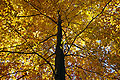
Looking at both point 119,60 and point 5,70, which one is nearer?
point 119,60

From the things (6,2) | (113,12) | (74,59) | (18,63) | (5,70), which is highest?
(6,2)

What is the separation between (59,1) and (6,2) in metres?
2.73

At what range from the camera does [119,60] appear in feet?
15.6

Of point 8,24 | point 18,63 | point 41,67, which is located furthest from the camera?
point 41,67

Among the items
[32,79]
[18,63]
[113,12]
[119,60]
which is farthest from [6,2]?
[119,60]

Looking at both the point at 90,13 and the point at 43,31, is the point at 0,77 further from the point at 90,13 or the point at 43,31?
the point at 90,13

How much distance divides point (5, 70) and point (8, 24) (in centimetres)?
235

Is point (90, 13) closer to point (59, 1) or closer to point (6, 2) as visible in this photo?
point (59, 1)

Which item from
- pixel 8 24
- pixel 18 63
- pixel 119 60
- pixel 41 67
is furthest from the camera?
pixel 41 67

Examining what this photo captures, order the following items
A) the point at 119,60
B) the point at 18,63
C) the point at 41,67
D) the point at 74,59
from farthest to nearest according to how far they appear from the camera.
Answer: the point at 74,59 → the point at 41,67 → the point at 18,63 → the point at 119,60

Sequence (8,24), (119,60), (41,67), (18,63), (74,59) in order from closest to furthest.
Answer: (119,60) → (8,24) → (18,63) → (41,67) → (74,59)

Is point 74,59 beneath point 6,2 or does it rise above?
beneath

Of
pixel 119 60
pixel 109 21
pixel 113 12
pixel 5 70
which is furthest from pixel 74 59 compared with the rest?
pixel 5 70

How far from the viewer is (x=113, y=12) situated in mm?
5305
